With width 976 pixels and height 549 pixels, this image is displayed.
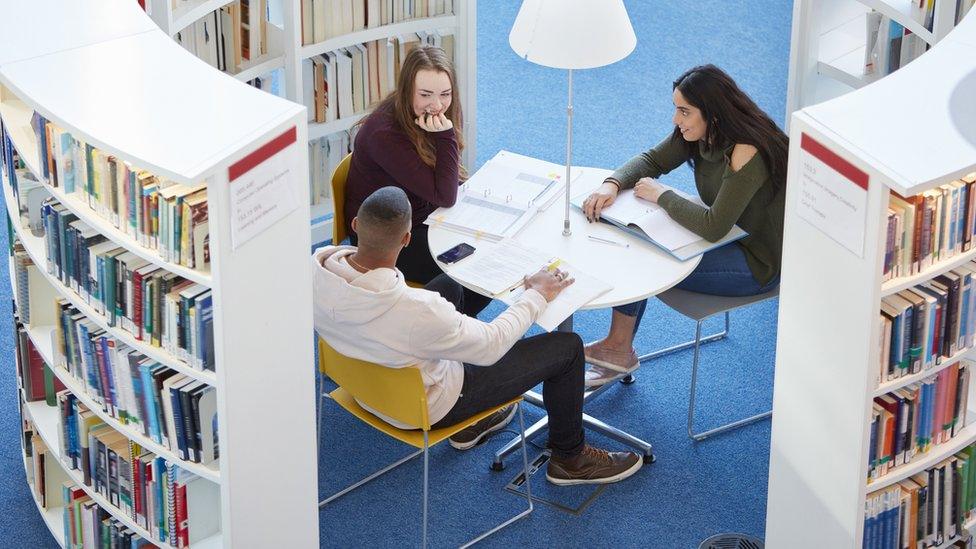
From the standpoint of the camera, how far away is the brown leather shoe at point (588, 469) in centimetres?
447

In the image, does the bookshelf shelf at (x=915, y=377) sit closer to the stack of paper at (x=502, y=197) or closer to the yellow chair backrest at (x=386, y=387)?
the yellow chair backrest at (x=386, y=387)

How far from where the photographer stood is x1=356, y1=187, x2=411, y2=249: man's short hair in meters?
3.70

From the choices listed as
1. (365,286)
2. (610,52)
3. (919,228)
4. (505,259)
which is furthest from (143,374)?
(919,228)

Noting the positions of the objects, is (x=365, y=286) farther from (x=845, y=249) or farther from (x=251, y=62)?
(x=251, y=62)

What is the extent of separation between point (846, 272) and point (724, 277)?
4.21 ft

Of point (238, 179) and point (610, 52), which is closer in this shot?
point (238, 179)

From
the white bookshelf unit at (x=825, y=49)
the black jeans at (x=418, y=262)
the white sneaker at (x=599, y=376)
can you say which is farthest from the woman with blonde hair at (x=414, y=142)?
the white bookshelf unit at (x=825, y=49)

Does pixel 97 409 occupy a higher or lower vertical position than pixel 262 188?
lower

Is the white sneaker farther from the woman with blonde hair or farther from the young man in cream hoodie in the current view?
the woman with blonde hair

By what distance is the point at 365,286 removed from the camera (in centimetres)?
373

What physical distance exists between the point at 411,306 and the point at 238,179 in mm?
788

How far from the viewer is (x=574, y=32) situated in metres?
3.99

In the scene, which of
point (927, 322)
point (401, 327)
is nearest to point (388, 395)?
point (401, 327)

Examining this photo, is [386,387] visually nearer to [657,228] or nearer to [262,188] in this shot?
[262,188]
